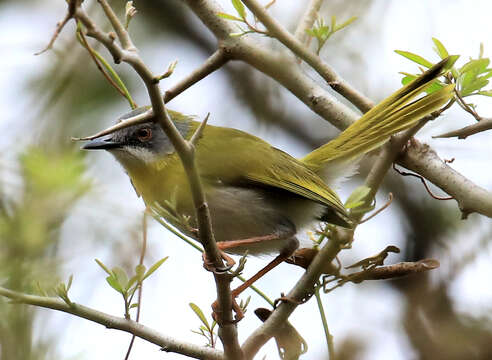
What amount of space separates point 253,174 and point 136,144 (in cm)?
77

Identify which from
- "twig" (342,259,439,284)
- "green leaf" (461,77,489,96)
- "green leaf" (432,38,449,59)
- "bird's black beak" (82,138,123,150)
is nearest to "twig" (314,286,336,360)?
"twig" (342,259,439,284)

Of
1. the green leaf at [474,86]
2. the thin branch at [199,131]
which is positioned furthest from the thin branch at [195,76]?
the green leaf at [474,86]

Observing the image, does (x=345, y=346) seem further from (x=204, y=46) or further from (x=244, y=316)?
(x=204, y=46)

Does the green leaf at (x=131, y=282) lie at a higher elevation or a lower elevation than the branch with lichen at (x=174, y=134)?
lower

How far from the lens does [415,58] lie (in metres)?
2.91

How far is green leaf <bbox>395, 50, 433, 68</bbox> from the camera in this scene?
9.41ft

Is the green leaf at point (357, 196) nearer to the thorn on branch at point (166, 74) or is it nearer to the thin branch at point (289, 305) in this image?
the thin branch at point (289, 305)

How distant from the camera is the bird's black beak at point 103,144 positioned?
12.3ft

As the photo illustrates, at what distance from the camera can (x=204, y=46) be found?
22.1 ft

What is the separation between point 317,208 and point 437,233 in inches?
29.9

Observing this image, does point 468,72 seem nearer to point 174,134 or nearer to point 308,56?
point 308,56

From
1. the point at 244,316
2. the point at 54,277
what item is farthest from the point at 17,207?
the point at 244,316

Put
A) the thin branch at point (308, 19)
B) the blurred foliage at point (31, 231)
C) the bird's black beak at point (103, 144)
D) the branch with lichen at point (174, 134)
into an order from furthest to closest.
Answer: the bird's black beak at point (103, 144)
the thin branch at point (308, 19)
the branch with lichen at point (174, 134)
the blurred foliage at point (31, 231)

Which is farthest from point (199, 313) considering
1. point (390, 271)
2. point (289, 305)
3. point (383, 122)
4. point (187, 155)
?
point (383, 122)
